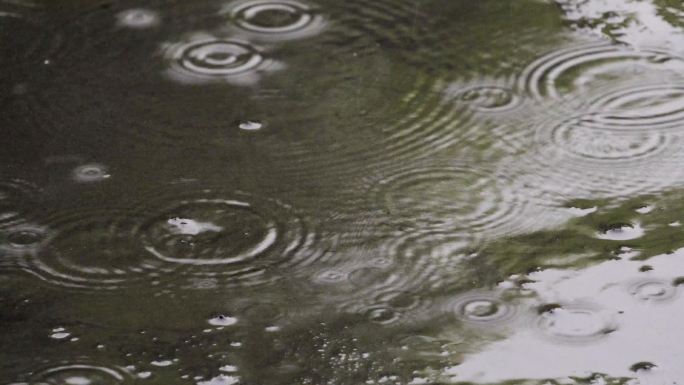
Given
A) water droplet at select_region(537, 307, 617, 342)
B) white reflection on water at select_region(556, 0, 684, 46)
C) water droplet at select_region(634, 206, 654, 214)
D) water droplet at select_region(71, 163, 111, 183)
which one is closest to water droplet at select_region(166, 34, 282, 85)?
water droplet at select_region(71, 163, 111, 183)

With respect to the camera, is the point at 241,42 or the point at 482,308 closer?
the point at 482,308

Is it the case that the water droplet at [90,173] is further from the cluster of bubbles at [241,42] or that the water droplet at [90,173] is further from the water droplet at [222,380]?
the water droplet at [222,380]

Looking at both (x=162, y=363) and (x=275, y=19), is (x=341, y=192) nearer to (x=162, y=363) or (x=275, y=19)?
(x=162, y=363)

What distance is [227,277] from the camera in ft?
8.64

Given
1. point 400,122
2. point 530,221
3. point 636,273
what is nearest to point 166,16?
A: point 400,122

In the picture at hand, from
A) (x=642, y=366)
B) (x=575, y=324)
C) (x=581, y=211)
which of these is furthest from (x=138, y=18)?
(x=642, y=366)

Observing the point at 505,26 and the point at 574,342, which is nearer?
the point at 574,342

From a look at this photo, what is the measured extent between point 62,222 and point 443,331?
955 millimetres

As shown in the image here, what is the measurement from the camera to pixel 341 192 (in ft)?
9.53

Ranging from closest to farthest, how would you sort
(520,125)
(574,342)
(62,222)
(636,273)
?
1. (574,342)
2. (636,273)
3. (62,222)
4. (520,125)

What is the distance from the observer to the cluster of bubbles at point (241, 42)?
345 cm

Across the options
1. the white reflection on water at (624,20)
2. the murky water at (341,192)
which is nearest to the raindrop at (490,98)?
the murky water at (341,192)

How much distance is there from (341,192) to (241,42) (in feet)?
2.91

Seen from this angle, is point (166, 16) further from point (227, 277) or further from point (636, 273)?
point (636, 273)
